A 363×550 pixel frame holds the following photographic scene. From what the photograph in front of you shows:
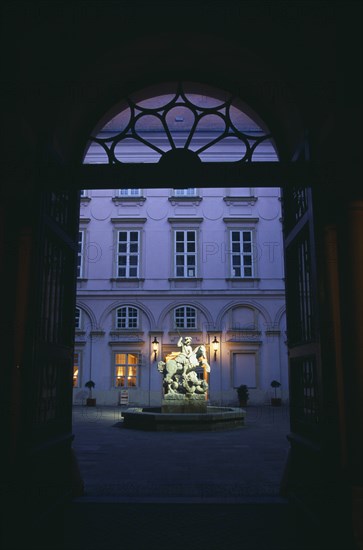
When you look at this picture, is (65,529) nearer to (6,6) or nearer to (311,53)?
(6,6)

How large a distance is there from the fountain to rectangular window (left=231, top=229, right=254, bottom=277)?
A: 9.16m

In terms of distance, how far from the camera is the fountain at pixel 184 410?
13219mm

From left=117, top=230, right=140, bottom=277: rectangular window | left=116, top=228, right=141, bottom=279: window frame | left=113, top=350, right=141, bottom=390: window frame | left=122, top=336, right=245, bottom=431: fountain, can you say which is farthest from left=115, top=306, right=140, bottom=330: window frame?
left=122, top=336, right=245, bottom=431: fountain

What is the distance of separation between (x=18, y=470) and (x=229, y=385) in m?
20.0

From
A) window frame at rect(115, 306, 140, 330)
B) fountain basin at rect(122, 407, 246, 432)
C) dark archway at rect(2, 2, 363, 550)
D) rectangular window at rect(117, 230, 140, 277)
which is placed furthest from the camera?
rectangular window at rect(117, 230, 140, 277)

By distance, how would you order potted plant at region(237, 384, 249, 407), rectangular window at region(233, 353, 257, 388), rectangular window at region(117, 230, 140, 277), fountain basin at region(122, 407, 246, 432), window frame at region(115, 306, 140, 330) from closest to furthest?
1. fountain basin at region(122, 407, 246, 432)
2. potted plant at region(237, 384, 249, 407)
3. rectangular window at region(233, 353, 257, 388)
4. window frame at region(115, 306, 140, 330)
5. rectangular window at region(117, 230, 140, 277)

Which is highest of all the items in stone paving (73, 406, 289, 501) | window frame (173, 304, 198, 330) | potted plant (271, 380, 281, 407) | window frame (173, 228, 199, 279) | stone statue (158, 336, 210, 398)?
window frame (173, 228, 199, 279)

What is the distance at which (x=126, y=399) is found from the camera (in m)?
23.0

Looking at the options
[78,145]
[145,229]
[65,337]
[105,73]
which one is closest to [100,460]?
[65,337]

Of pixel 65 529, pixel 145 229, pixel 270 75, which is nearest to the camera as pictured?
pixel 65 529

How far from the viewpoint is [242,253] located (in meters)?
24.8

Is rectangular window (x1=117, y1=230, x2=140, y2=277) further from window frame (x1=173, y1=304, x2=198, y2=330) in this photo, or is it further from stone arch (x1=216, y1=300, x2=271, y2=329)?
stone arch (x1=216, y1=300, x2=271, y2=329)

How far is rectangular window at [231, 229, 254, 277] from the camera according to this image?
2466 cm

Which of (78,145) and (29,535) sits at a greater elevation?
(78,145)
